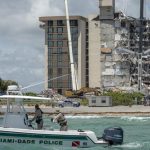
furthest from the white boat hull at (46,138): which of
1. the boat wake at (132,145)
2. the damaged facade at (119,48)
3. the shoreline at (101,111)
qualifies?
the damaged facade at (119,48)

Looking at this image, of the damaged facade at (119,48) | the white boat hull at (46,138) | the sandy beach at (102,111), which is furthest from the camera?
the damaged facade at (119,48)

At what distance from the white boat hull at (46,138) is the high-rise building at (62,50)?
154m

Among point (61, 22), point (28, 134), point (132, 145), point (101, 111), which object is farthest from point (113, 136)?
point (61, 22)

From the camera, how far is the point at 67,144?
123 ft

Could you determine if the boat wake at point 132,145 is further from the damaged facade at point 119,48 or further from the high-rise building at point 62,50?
the high-rise building at point 62,50

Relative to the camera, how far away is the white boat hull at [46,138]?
37000 mm

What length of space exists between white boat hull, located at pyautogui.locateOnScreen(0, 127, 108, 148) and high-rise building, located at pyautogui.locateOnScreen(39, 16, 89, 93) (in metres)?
154

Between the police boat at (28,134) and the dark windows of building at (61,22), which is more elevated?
the dark windows of building at (61,22)

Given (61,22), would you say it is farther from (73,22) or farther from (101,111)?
(101,111)

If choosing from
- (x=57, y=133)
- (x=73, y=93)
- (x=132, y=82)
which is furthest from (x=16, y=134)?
(x=132, y=82)

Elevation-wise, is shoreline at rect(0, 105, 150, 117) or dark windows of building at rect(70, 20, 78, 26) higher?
dark windows of building at rect(70, 20, 78, 26)

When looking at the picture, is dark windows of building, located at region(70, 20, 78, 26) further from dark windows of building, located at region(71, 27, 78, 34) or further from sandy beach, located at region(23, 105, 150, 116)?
sandy beach, located at region(23, 105, 150, 116)

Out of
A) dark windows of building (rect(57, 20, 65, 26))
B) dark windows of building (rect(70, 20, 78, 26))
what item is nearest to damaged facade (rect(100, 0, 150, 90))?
dark windows of building (rect(70, 20, 78, 26))

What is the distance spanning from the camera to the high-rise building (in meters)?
194
